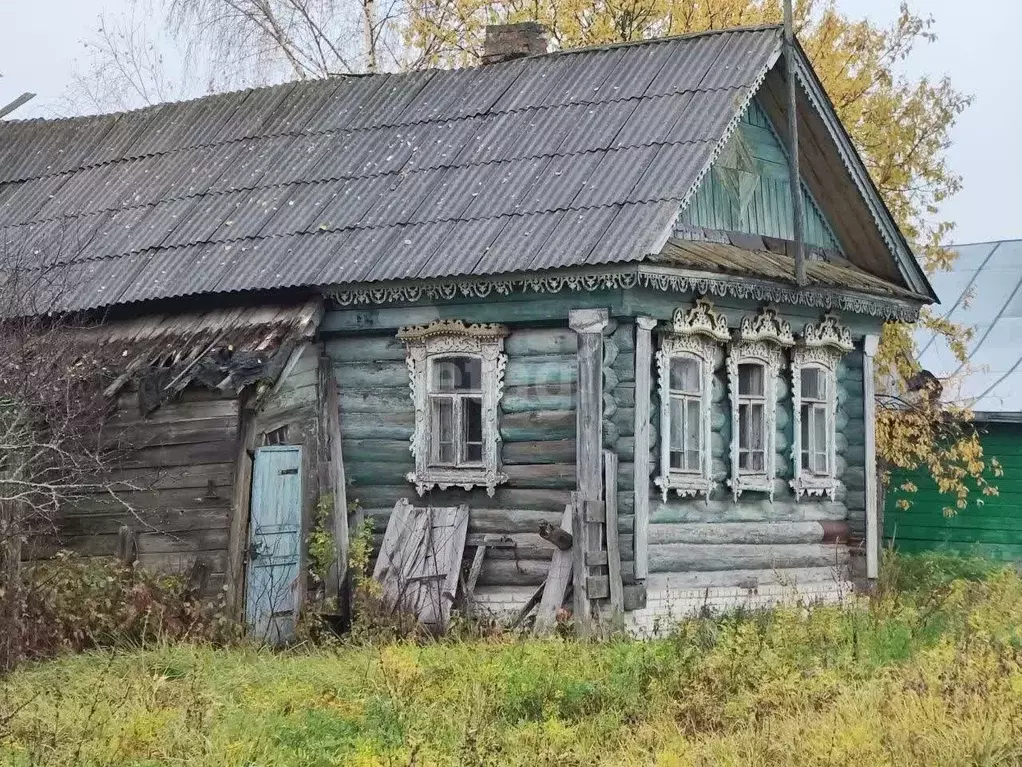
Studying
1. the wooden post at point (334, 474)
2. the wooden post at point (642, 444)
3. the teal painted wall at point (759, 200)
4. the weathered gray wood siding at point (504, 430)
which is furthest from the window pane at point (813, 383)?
the wooden post at point (334, 474)

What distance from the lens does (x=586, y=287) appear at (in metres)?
13.5

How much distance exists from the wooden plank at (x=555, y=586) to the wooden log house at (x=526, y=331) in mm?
164

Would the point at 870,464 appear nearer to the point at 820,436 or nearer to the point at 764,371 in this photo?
the point at 820,436

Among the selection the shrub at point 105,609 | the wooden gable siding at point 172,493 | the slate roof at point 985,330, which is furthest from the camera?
the slate roof at point 985,330

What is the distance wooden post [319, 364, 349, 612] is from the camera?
47.5 feet

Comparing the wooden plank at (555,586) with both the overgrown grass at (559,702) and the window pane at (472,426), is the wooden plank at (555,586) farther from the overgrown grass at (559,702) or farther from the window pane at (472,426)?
the window pane at (472,426)

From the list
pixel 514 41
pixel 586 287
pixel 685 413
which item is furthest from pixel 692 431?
pixel 514 41

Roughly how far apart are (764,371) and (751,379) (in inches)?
5.5

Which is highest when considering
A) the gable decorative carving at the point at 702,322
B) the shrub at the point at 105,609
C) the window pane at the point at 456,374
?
the gable decorative carving at the point at 702,322

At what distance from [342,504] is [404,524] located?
24.6 inches

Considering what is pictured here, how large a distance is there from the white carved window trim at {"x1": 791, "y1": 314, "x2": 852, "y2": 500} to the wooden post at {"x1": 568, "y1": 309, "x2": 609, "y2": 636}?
306 centimetres

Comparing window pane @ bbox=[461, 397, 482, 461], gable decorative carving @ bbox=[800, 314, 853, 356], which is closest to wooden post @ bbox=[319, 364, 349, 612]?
window pane @ bbox=[461, 397, 482, 461]

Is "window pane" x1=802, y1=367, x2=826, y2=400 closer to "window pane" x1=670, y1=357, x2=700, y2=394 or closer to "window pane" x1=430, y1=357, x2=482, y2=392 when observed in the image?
"window pane" x1=670, y1=357, x2=700, y2=394

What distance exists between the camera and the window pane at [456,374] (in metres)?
14.4
